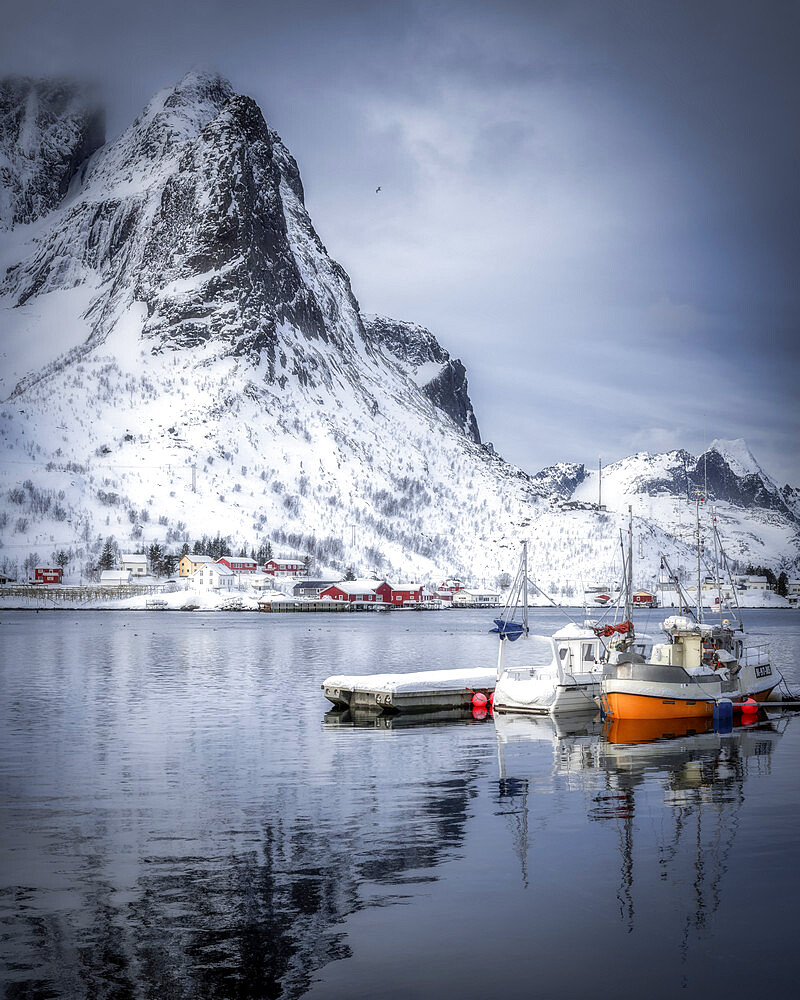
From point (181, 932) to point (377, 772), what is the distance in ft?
66.6

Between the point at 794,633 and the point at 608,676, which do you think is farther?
the point at 794,633

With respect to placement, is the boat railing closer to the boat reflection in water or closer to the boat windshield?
the boat reflection in water

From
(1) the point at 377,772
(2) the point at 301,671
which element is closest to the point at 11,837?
(1) the point at 377,772

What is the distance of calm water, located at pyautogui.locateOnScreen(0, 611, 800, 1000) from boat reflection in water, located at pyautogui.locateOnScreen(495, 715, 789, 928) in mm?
134

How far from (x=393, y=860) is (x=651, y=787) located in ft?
46.9

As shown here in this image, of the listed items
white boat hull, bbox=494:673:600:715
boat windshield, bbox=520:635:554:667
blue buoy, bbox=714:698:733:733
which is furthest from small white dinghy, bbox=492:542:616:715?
boat windshield, bbox=520:635:554:667

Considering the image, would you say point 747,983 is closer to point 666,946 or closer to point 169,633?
point 666,946

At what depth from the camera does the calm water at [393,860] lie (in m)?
19.7

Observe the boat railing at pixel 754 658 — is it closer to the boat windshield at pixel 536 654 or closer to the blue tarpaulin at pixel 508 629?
the blue tarpaulin at pixel 508 629

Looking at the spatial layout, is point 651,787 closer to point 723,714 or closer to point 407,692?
point 723,714

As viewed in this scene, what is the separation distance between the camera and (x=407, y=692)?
6131 centimetres

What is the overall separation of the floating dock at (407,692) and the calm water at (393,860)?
5.49m

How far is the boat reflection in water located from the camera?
84.8ft

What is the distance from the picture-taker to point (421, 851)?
28000 mm
